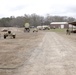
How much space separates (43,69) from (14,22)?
5776 inches

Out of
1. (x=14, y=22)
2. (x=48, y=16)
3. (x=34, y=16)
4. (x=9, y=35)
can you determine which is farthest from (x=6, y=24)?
(x=9, y=35)

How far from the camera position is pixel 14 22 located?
508 feet

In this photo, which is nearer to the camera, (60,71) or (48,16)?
(60,71)

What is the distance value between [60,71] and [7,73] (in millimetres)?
1997

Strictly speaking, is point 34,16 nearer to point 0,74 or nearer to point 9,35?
point 9,35

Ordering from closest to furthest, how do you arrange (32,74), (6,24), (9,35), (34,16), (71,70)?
(32,74), (71,70), (9,35), (6,24), (34,16)

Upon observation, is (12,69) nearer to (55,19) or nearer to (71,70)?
(71,70)

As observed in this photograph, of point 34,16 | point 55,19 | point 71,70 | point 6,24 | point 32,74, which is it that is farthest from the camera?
point 55,19

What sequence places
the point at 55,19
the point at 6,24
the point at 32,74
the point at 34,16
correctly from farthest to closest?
the point at 55,19, the point at 34,16, the point at 6,24, the point at 32,74

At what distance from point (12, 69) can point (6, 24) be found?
143286mm

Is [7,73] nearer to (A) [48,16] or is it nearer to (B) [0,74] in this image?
(B) [0,74]

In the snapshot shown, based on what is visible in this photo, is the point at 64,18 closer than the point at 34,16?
No

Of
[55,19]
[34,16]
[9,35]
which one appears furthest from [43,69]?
[55,19]

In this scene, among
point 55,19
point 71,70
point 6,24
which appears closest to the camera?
point 71,70
